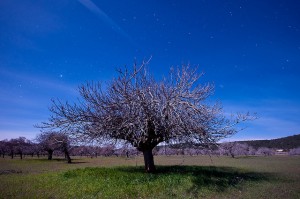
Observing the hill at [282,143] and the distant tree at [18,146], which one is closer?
the distant tree at [18,146]

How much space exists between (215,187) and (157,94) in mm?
7443

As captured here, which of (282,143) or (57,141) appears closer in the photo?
(57,141)

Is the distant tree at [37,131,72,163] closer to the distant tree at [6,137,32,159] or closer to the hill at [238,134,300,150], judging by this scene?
the distant tree at [6,137,32,159]

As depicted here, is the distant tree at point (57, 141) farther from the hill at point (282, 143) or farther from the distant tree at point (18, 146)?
the hill at point (282, 143)

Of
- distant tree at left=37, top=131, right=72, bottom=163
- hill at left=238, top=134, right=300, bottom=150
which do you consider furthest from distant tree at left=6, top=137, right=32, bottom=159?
hill at left=238, top=134, right=300, bottom=150

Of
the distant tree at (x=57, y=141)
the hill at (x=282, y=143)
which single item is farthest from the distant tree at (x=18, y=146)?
the hill at (x=282, y=143)

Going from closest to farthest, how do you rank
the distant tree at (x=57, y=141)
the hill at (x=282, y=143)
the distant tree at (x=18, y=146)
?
the distant tree at (x=57, y=141) → the distant tree at (x=18, y=146) → the hill at (x=282, y=143)

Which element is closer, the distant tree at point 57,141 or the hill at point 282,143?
the distant tree at point 57,141

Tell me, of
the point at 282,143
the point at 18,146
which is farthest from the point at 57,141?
the point at 282,143

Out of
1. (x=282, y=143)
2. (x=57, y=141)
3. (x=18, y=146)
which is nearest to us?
(x=57, y=141)

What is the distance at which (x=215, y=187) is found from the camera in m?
14.8

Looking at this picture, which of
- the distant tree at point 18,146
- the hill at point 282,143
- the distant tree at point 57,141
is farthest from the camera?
the hill at point 282,143

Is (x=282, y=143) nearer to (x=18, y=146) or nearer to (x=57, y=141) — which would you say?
(x=18, y=146)

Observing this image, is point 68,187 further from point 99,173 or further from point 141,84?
point 141,84
